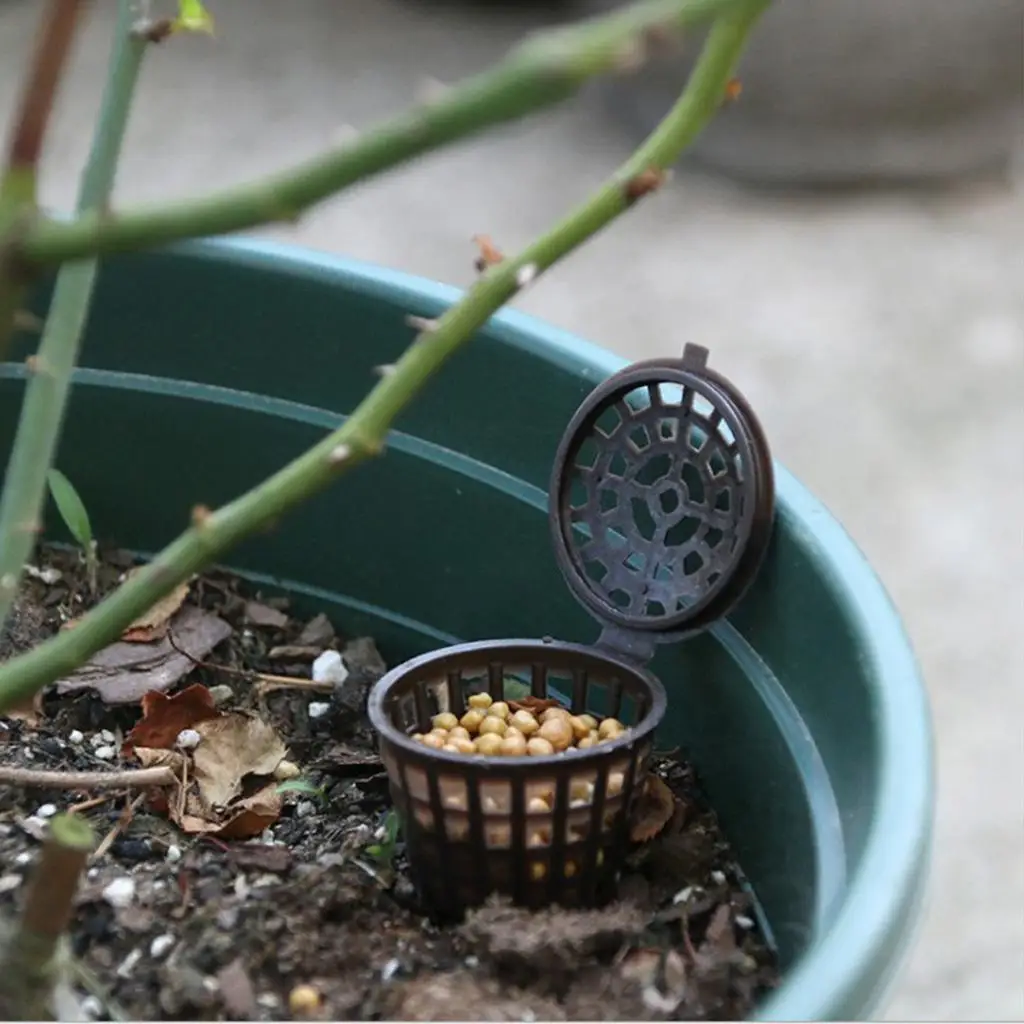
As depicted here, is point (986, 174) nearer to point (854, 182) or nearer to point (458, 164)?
point (854, 182)

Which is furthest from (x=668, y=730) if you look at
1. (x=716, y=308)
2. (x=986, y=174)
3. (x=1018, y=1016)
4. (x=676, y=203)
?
(x=986, y=174)

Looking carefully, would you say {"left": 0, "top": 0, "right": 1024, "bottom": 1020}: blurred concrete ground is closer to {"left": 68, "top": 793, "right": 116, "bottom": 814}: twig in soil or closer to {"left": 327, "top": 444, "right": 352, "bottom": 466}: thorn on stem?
{"left": 68, "top": 793, "right": 116, "bottom": 814}: twig in soil

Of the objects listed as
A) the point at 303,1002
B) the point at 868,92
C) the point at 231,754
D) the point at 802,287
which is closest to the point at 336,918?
the point at 303,1002

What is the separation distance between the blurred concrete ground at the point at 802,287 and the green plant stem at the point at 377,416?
76cm

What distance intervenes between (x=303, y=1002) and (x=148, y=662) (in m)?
0.29

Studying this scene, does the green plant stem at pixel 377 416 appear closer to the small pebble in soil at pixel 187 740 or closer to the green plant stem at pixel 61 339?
the green plant stem at pixel 61 339

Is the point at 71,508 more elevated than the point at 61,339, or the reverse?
the point at 61,339

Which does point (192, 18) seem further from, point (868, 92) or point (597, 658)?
point (868, 92)

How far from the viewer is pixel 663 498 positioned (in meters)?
0.69

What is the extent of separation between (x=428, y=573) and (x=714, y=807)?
8.7 inches

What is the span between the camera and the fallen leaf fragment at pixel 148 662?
77 centimetres

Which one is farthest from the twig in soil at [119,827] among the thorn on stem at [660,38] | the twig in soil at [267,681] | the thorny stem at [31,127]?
the thorn on stem at [660,38]

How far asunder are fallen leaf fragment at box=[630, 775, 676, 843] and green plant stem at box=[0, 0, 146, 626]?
292 millimetres

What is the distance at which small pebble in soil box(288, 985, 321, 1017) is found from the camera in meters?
0.56
